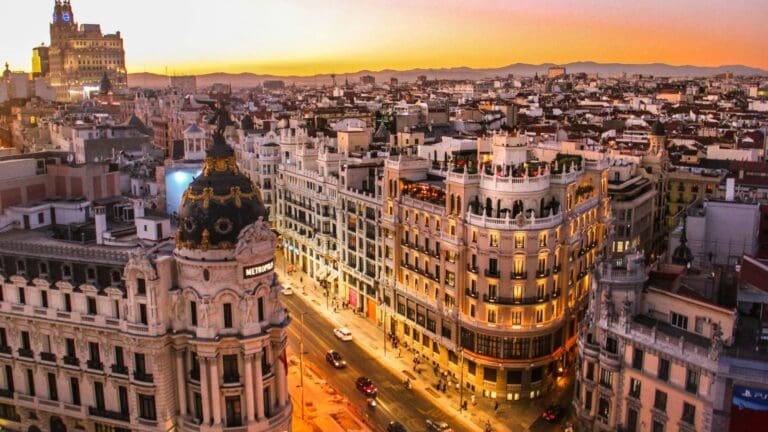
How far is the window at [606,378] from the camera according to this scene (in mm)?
72938

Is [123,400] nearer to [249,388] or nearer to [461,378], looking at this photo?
[249,388]

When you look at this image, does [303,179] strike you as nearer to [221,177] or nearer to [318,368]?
[318,368]

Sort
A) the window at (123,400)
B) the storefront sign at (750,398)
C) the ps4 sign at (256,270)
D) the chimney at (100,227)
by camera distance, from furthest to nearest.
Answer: the chimney at (100,227), the window at (123,400), the ps4 sign at (256,270), the storefront sign at (750,398)

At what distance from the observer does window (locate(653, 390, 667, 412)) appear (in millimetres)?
67338

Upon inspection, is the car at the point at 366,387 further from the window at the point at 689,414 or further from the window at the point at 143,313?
the window at the point at 689,414

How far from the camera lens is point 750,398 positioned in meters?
60.3

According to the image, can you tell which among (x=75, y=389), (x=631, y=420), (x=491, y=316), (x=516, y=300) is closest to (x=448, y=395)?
(x=491, y=316)

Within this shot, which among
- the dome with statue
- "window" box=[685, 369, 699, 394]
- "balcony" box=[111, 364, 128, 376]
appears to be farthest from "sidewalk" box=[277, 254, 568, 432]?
"balcony" box=[111, 364, 128, 376]

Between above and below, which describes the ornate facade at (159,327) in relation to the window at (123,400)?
above

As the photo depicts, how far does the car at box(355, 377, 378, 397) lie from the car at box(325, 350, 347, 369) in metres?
6.30

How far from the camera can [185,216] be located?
70500 mm

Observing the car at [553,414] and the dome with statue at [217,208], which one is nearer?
the dome with statue at [217,208]

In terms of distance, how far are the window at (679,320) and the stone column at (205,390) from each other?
45.7 metres

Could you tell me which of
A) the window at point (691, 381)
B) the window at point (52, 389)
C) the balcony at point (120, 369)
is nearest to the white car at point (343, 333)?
the balcony at point (120, 369)
